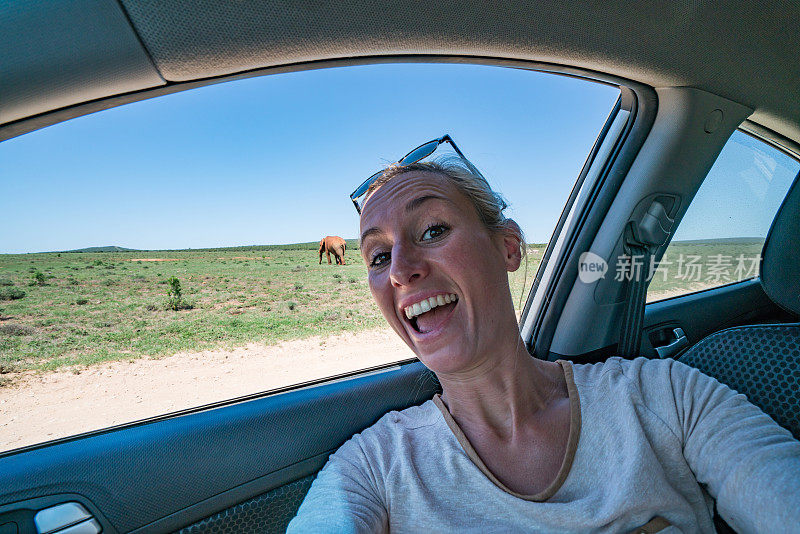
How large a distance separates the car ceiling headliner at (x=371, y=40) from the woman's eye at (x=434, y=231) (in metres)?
0.56

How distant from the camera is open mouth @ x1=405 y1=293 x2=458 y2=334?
1529mm

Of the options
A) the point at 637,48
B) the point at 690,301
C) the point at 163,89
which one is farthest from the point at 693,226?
the point at 163,89

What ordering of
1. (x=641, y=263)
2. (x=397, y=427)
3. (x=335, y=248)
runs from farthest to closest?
(x=641, y=263), (x=335, y=248), (x=397, y=427)

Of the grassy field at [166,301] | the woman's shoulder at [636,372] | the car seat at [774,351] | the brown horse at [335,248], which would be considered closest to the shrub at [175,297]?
the grassy field at [166,301]

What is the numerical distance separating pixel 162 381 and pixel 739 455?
191 centimetres

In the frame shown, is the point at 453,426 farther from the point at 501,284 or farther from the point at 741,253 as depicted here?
the point at 741,253

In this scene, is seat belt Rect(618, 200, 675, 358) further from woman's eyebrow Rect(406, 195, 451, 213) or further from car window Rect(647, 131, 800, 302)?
woman's eyebrow Rect(406, 195, 451, 213)

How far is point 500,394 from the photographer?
1.60 meters

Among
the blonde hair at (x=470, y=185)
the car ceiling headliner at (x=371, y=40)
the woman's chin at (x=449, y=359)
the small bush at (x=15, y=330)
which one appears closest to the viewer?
the car ceiling headliner at (x=371, y=40)

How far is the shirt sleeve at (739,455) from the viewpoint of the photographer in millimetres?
1134

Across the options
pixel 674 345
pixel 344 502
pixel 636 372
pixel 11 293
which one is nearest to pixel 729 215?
pixel 674 345

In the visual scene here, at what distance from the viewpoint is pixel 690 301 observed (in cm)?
277

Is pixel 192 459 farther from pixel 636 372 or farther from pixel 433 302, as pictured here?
pixel 636 372

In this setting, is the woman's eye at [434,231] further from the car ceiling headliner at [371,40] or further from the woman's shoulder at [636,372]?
the woman's shoulder at [636,372]
